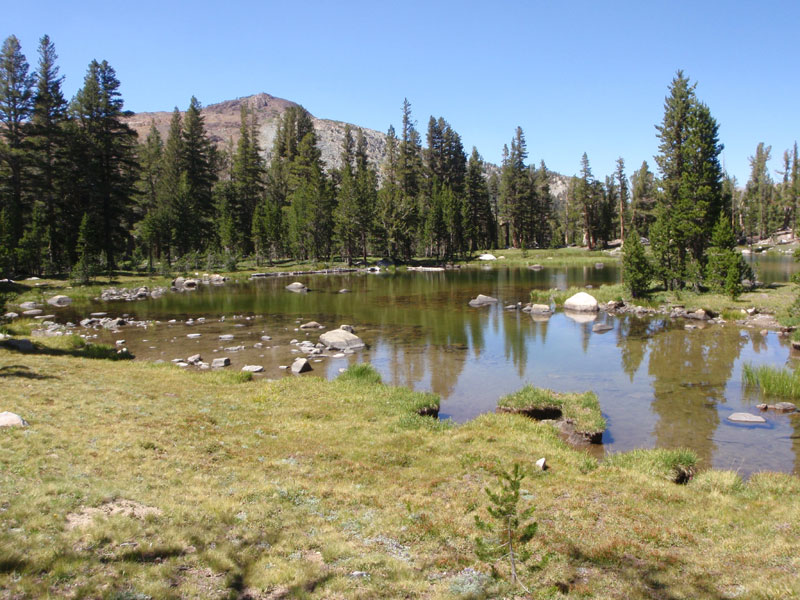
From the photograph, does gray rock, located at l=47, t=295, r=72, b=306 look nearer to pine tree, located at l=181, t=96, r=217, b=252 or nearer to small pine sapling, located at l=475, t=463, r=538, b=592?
pine tree, located at l=181, t=96, r=217, b=252

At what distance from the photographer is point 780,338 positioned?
2802 cm

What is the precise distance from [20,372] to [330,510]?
43.0 feet

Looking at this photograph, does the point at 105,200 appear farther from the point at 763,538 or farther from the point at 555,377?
the point at 763,538

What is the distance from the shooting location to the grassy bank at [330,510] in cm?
669

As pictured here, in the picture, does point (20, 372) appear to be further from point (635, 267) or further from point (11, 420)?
point (635, 267)

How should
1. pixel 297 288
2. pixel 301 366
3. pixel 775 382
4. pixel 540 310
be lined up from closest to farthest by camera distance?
pixel 775 382, pixel 301 366, pixel 540 310, pixel 297 288

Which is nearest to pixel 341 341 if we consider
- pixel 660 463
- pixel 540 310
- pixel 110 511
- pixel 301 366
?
pixel 301 366

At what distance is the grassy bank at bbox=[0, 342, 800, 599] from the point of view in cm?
669

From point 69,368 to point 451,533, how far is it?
1608 centimetres

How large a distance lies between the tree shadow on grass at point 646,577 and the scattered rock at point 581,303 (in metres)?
34.8

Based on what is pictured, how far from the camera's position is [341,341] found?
1119 inches

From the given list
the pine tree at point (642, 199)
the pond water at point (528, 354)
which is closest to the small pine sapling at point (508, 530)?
the pond water at point (528, 354)

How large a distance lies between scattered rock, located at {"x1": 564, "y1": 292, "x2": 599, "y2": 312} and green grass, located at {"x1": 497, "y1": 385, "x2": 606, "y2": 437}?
80.4 ft

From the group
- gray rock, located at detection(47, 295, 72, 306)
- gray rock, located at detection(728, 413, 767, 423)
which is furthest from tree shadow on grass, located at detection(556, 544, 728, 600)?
gray rock, located at detection(47, 295, 72, 306)
